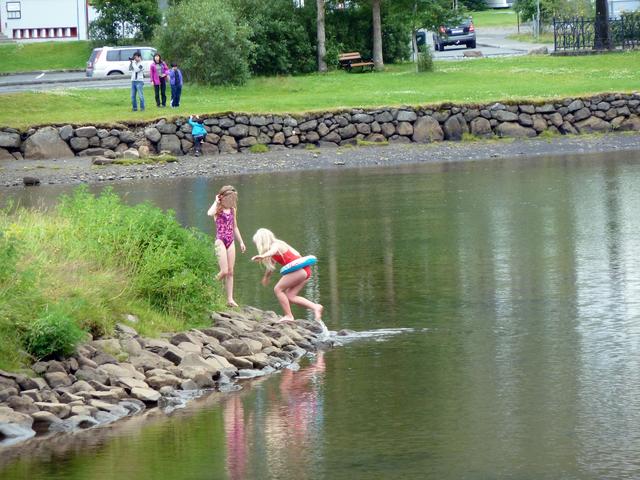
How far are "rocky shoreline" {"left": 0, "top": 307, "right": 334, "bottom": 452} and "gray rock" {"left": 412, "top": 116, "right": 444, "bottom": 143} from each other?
83.2 ft

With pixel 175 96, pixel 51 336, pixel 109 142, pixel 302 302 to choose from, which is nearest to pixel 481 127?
pixel 175 96

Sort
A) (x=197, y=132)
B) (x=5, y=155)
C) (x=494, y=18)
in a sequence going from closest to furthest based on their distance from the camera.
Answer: (x=5, y=155) → (x=197, y=132) → (x=494, y=18)

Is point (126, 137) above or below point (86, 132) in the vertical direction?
below

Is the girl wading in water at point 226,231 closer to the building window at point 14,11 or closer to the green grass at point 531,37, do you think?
the green grass at point 531,37

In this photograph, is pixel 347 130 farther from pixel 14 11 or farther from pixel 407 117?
pixel 14 11

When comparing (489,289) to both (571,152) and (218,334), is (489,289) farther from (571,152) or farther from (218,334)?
(571,152)

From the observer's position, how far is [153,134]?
129ft

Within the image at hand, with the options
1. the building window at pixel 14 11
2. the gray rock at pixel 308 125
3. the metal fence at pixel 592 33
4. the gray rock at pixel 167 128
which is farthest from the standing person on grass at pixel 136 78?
the building window at pixel 14 11

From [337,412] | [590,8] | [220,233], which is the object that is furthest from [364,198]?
[590,8]

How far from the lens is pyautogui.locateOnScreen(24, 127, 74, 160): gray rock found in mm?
38688

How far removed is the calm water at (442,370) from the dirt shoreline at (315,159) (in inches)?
405

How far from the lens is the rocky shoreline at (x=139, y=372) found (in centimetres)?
1230

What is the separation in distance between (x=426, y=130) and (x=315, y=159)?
4.26 m

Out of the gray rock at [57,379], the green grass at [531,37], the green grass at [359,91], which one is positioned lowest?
the gray rock at [57,379]
